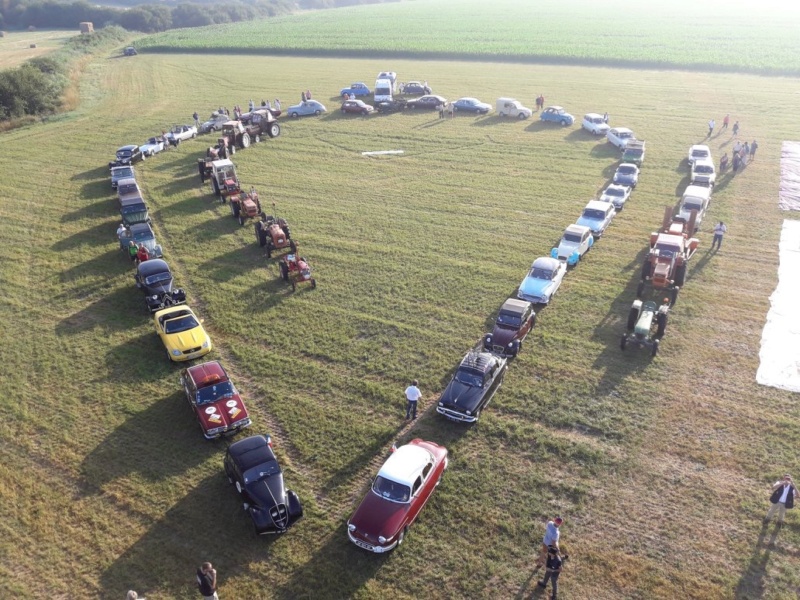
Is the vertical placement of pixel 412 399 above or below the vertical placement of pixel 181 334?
below

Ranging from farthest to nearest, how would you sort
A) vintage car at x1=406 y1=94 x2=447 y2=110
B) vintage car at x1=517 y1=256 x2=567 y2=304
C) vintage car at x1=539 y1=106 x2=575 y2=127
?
1. vintage car at x1=406 y1=94 x2=447 y2=110
2. vintage car at x1=539 y1=106 x2=575 y2=127
3. vintage car at x1=517 y1=256 x2=567 y2=304

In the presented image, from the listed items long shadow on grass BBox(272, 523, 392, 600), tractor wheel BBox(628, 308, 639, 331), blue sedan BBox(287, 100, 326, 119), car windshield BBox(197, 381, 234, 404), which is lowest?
long shadow on grass BBox(272, 523, 392, 600)

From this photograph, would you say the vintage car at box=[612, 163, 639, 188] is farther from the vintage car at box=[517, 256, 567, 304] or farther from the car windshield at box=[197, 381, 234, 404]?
the car windshield at box=[197, 381, 234, 404]

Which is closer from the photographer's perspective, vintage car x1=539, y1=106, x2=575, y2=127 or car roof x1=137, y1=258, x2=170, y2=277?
car roof x1=137, y1=258, x2=170, y2=277

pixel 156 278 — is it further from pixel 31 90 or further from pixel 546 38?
pixel 546 38

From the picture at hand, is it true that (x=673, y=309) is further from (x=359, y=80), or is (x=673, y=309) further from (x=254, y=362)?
(x=359, y=80)

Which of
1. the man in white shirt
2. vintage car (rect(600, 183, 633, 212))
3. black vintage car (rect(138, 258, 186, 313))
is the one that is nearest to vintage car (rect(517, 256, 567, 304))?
the man in white shirt

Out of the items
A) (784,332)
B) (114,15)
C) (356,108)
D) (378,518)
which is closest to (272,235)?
(378,518)

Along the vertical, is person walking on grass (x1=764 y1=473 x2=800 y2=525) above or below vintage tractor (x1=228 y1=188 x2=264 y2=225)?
below
